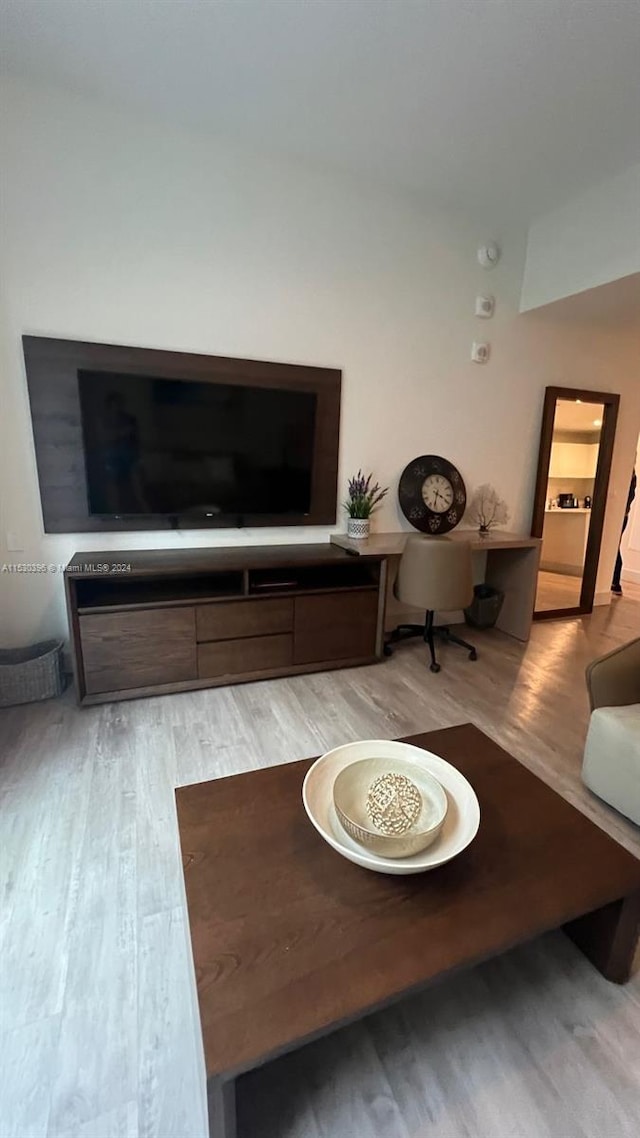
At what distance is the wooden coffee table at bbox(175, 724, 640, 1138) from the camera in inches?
32.3

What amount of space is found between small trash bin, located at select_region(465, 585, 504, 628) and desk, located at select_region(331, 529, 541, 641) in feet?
0.15

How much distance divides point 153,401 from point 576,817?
257 cm

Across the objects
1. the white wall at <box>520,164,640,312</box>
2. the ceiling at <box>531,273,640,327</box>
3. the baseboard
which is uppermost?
the white wall at <box>520,164,640,312</box>

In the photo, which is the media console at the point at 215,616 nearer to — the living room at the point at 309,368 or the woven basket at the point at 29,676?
the living room at the point at 309,368

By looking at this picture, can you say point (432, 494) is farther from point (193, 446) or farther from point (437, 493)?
point (193, 446)

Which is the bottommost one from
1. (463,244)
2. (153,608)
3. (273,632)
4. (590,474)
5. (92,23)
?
(273,632)

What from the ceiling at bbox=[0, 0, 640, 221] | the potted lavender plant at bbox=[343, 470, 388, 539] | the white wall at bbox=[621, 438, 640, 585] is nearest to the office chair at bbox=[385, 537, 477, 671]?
the potted lavender plant at bbox=[343, 470, 388, 539]

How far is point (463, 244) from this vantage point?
127 inches

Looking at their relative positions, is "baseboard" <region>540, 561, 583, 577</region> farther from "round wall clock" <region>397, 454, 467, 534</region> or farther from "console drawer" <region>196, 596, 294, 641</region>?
"console drawer" <region>196, 596, 294, 641</region>

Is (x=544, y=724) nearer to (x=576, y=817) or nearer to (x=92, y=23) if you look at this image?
(x=576, y=817)

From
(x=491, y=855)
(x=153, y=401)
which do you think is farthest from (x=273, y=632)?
(x=491, y=855)

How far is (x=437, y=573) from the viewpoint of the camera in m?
2.89

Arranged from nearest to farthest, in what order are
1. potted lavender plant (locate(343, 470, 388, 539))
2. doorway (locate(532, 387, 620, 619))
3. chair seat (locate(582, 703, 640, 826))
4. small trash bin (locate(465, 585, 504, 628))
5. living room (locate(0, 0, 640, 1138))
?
living room (locate(0, 0, 640, 1138)) < chair seat (locate(582, 703, 640, 826)) < potted lavender plant (locate(343, 470, 388, 539)) < small trash bin (locate(465, 585, 504, 628)) < doorway (locate(532, 387, 620, 619))

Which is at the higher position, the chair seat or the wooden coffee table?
the wooden coffee table
